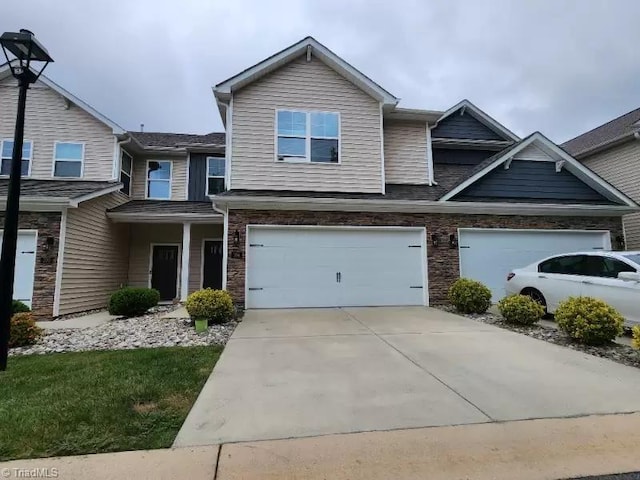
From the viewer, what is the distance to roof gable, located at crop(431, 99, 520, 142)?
45.8 ft

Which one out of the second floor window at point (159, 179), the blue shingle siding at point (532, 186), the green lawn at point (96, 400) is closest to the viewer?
the green lawn at point (96, 400)

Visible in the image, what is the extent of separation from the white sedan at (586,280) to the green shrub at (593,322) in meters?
0.81

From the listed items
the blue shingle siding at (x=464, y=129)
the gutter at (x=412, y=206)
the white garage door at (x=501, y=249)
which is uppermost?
the blue shingle siding at (x=464, y=129)

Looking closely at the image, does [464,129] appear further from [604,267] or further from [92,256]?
[92,256]

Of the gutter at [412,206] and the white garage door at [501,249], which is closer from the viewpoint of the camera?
the gutter at [412,206]

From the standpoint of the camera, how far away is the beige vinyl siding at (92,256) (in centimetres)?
1030

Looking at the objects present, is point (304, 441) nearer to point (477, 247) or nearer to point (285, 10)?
point (477, 247)

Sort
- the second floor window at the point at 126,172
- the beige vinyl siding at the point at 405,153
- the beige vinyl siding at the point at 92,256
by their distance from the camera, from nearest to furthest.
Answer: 1. the beige vinyl siding at the point at 92,256
2. the beige vinyl siding at the point at 405,153
3. the second floor window at the point at 126,172

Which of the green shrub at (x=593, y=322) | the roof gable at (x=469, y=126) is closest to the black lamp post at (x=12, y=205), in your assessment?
the green shrub at (x=593, y=322)

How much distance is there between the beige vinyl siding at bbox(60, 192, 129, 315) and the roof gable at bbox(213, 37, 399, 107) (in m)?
5.40

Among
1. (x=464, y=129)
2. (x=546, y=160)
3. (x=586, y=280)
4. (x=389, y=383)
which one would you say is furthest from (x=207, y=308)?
(x=464, y=129)

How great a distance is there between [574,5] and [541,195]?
567cm

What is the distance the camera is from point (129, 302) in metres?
9.52

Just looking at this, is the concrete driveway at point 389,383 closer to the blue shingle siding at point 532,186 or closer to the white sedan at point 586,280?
the white sedan at point 586,280
